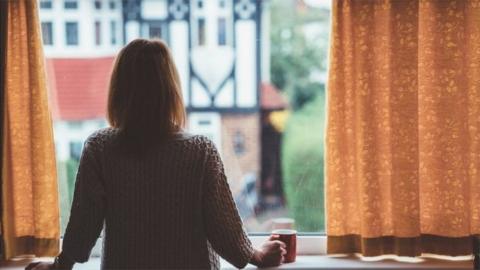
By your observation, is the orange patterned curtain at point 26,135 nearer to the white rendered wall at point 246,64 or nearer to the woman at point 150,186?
the woman at point 150,186

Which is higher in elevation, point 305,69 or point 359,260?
point 305,69

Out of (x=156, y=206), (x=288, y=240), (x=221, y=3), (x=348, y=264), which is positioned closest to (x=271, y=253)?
(x=288, y=240)

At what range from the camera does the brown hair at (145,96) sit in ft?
4.88

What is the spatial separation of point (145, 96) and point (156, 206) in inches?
10.6

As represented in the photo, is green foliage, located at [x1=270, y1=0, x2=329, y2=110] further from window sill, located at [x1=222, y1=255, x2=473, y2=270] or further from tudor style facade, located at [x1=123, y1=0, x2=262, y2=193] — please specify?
window sill, located at [x1=222, y1=255, x2=473, y2=270]

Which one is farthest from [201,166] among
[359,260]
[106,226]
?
[359,260]

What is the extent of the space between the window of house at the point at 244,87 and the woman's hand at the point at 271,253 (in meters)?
0.37

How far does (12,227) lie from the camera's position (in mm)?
1946

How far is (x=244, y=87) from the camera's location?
2.20m

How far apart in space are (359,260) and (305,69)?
2.36 feet

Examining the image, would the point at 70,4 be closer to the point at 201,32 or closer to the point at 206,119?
the point at 201,32

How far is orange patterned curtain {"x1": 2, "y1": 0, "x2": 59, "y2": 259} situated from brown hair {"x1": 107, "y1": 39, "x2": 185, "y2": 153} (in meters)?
0.48

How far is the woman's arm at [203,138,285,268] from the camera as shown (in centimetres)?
149

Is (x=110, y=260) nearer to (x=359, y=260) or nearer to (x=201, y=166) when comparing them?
(x=201, y=166)
